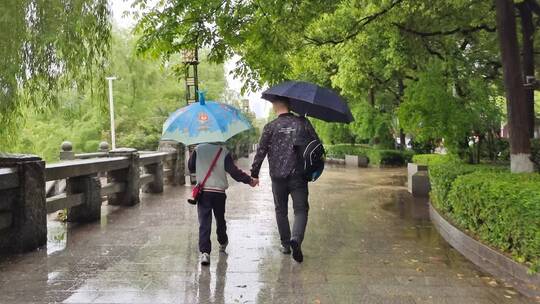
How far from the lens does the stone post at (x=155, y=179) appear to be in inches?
506

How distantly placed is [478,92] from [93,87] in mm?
7829

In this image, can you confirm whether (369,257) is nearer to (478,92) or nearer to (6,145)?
(6,145)

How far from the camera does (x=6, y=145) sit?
24.5 ft

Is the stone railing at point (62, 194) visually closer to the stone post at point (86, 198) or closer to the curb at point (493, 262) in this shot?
the stone post at point (86, 198)

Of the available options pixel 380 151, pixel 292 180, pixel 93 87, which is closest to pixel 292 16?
pixel 93 87

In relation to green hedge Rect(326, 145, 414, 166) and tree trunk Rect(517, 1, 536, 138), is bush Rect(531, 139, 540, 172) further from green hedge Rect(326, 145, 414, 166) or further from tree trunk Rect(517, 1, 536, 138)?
green hedge Rect(326, 145, 414, 166)

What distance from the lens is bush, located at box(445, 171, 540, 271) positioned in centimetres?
478

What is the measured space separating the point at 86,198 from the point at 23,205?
2206 mm

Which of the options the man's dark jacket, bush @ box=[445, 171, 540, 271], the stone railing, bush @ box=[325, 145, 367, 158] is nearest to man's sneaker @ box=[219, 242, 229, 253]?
the man's dark jacket

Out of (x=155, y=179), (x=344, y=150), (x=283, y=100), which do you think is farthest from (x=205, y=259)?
(x=344, y=150)

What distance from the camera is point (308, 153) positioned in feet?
18.7

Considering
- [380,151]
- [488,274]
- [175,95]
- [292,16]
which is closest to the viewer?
[488,274]

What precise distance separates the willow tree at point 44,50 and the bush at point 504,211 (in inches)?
206

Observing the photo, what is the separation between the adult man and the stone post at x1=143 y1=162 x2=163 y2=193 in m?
7.47
